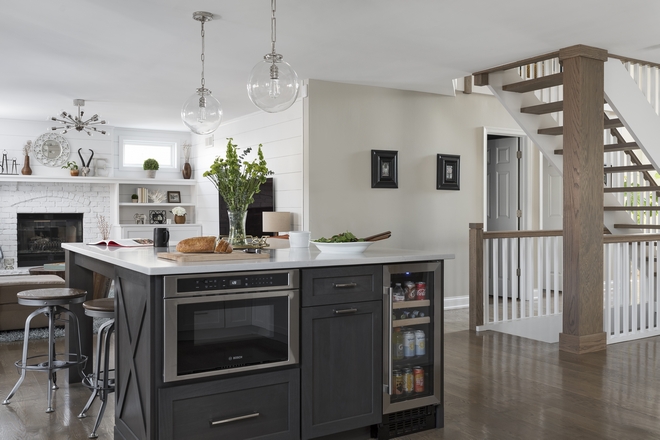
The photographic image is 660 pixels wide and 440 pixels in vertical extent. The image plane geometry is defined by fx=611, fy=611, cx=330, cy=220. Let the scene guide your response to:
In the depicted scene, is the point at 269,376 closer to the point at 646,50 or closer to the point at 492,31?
the point at 492,31

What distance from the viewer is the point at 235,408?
2.67 meters

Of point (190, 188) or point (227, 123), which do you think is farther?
point (190, 188)

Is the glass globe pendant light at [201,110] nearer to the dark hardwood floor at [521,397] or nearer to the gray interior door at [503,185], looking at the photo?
the dark hardwood floor at [521,397]

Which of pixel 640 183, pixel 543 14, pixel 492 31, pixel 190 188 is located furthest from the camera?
pixel 190 188

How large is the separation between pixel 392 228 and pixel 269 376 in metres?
4.08

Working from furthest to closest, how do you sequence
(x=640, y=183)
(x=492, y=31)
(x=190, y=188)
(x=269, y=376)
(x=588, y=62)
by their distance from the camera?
(x=190, y=188), (x=640, y=183), (x=588, y=62), (x=492, y=31), (x=269, y=376)

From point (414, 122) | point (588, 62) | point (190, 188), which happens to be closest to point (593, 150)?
point (588, 62)

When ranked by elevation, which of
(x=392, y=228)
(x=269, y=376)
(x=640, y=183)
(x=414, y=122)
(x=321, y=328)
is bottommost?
A: (x=269, y=376)

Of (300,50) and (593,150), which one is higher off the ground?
(300,50)

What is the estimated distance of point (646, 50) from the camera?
5.18 meters

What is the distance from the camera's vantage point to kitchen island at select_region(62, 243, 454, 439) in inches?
98.3

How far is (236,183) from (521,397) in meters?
2.16

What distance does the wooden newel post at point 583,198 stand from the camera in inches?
194

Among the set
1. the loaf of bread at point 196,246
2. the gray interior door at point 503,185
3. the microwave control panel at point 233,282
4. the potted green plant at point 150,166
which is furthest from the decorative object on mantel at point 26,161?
the microwave control panel at point 233,282
